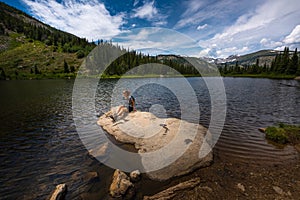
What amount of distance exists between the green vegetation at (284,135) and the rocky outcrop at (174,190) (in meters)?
9.45

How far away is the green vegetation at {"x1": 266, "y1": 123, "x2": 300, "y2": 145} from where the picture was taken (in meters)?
12.5

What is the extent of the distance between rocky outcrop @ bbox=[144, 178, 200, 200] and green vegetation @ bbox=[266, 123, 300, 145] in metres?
9.45

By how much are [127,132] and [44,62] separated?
176 metres

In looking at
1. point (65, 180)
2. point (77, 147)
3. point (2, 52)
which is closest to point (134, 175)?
point (65, 180)

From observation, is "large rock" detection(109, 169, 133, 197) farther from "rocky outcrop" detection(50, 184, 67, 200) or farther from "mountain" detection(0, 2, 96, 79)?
"mountain" detection(0, 2, 96, 79)

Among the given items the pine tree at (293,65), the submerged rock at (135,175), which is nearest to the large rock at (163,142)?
the submerged rock at (135,175)

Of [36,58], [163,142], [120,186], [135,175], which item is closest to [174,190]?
[135,175]

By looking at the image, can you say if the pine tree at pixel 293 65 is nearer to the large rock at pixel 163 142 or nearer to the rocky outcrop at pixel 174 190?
the large rock at pixel 163 142

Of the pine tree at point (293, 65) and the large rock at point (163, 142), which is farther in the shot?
the pine tree at point (293, 65)

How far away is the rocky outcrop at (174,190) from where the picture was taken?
7015mm

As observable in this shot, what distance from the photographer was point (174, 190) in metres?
7.36

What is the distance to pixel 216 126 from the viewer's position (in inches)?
669

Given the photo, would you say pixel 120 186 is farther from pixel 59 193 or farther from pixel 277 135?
pixel 277 135

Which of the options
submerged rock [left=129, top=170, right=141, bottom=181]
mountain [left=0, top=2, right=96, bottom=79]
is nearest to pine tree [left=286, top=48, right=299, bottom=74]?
submerged rock [left=129, top=170, right=141, bottom=181]
